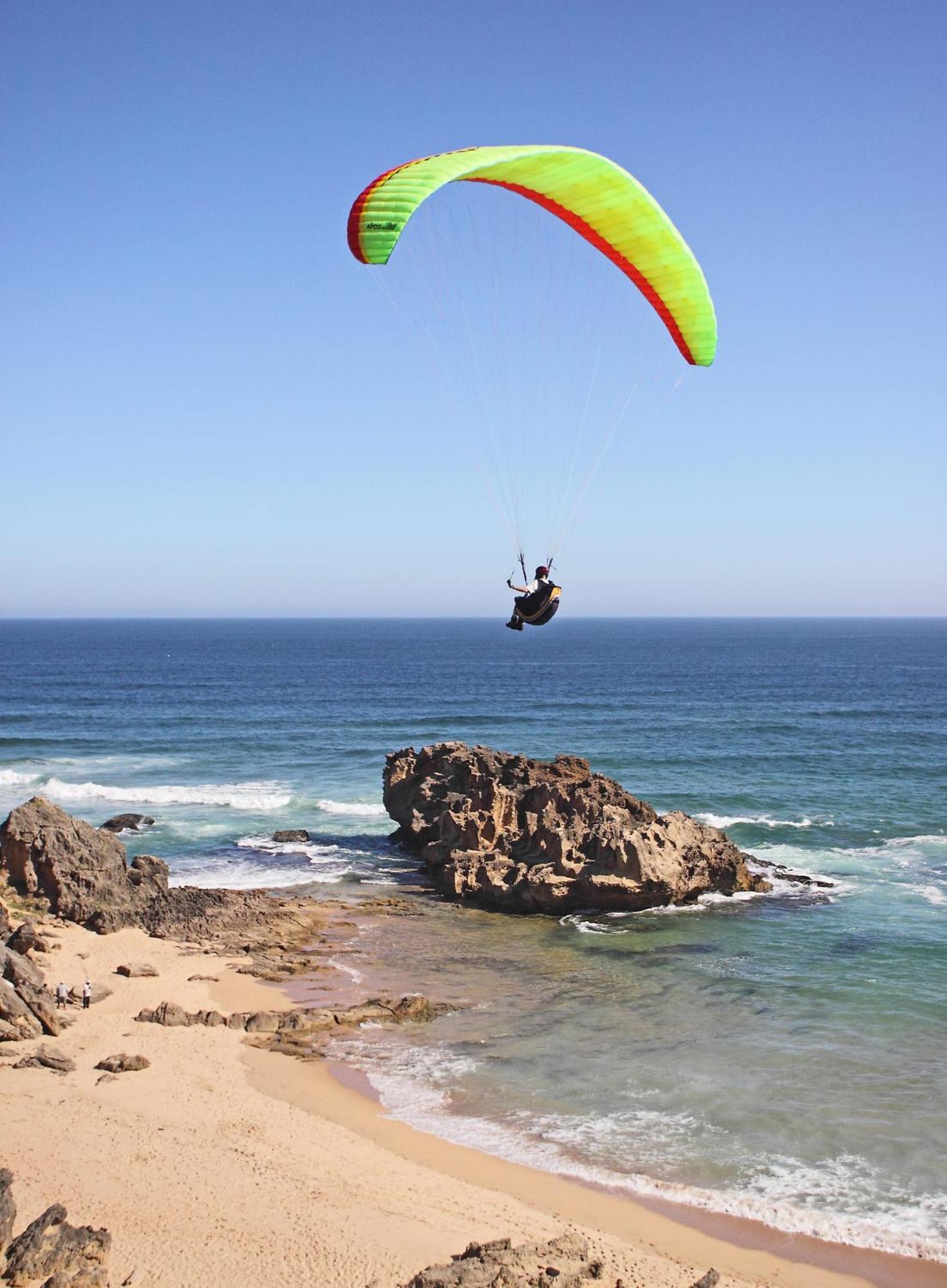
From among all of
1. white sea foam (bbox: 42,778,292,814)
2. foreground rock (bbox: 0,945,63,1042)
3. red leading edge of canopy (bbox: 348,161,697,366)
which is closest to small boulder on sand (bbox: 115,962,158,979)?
foreground rock (bbox: 0,945,63,1042)

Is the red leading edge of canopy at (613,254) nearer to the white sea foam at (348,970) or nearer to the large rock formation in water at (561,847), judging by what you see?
the large rock formation in water at (561,847)

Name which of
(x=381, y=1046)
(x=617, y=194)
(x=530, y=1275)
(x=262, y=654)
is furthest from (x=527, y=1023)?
(x=262, y=654)

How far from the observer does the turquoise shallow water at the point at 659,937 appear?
12922 millimetres

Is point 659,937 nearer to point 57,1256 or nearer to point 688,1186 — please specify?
point 688,1186

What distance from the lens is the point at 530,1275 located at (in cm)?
975

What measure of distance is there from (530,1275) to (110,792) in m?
28.7

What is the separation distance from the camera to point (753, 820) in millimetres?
31672

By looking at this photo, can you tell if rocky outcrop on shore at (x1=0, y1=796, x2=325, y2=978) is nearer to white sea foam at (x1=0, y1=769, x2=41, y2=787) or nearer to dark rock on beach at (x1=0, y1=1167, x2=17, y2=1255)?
dark rock on beach at (x1=0, y1=1167, x2=17, y2=1255)

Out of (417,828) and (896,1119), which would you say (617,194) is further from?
(417,828)

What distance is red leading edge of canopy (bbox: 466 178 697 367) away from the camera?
16.3m

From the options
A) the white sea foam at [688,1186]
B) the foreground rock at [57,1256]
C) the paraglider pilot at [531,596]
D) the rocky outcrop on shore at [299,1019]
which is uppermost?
the paraglider pilot at [531,596]

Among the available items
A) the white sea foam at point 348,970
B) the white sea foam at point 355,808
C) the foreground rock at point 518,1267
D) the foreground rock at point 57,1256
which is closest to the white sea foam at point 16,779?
the white sea foam at point 355,808

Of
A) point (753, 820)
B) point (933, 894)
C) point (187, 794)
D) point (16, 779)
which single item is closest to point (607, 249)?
point (933, 894)

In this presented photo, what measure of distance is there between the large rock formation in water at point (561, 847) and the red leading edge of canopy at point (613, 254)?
34.3 feet
